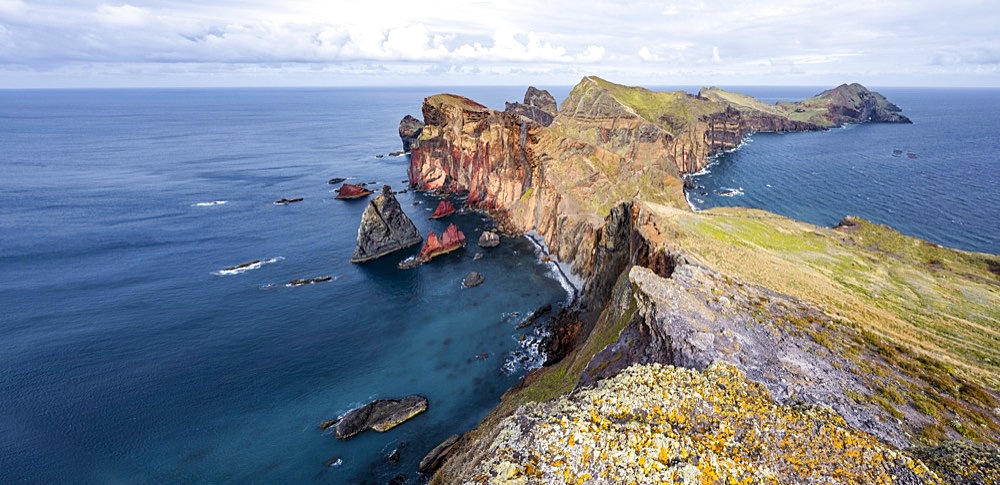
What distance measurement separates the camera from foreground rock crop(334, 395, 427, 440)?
42875 mm

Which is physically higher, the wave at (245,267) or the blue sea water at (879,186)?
the blue sea water at (879,186)

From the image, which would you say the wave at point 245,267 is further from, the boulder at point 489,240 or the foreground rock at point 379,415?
the foreground rock at point 379,415

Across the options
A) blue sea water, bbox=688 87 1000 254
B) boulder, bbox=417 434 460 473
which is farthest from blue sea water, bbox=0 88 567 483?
blue sea water, bbox=688 87 1000 254

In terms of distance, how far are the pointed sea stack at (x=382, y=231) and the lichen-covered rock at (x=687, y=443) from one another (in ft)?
217

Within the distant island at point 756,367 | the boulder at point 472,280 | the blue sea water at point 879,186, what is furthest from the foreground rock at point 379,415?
the blue sea water at point 879,186

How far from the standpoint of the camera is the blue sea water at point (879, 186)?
9362 cm

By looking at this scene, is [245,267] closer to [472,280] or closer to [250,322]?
[250,322]

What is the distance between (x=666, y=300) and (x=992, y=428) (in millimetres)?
16416

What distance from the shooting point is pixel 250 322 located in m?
60.7

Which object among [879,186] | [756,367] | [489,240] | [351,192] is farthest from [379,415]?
[879,186]

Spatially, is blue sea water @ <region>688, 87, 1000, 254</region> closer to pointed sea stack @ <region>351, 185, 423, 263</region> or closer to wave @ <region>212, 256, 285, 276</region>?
pointed sea stack @ <region>351, 185, 423, 263</region>

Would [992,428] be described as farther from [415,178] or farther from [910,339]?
[415,178]

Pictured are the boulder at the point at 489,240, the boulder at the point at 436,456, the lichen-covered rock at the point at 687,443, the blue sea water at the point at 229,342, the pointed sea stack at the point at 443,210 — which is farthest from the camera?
the pointed sea stack at the point at 443,210

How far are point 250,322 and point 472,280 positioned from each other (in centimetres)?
3225
